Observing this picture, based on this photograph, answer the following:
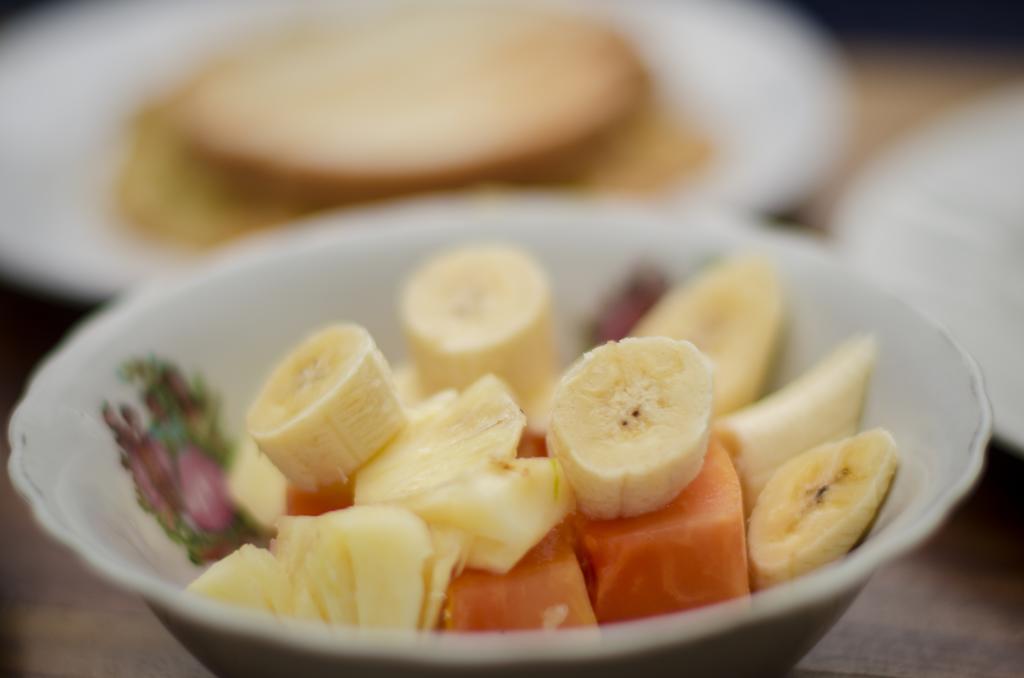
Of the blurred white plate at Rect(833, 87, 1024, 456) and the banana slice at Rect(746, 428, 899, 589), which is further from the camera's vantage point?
the blurred white plate at Rect(833, 87, 1024, 456)

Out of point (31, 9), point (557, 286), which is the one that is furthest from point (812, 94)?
point (31, 9)

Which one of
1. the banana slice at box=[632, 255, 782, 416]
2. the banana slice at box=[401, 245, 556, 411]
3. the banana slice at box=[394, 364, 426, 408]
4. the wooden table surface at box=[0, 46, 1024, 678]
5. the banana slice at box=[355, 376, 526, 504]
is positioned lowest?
the wooden table surface at box=[0, 46, 1024, 678]

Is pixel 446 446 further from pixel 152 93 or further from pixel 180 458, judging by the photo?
pixel 152 93

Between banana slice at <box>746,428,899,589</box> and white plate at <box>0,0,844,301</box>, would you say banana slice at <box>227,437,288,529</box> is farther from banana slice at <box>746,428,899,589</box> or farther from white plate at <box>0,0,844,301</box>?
white plate at <box>0,0,844,301</box>

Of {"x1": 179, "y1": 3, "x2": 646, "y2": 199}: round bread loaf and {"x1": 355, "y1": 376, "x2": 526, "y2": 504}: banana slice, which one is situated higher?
{"x1": 355, "y1": 376, "x2": 526, "y2": 504}: banana slice

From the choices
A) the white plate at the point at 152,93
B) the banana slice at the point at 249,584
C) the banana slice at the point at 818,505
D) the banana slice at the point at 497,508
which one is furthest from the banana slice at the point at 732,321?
the white plate at the point at 152,93

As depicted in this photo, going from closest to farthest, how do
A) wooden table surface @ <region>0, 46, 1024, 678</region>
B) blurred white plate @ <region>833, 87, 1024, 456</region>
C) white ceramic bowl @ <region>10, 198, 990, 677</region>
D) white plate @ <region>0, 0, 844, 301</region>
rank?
1. white ceramic bowl @ <region>10, 198, 990, 677</region>
2. wooden table surface @ <region>0, 46, 1024, 678</region>
3. blurred white plate @ <region>833, 87, 1024, 456</region>
4. white plate @ <region>0, 0, 844, 301</region>

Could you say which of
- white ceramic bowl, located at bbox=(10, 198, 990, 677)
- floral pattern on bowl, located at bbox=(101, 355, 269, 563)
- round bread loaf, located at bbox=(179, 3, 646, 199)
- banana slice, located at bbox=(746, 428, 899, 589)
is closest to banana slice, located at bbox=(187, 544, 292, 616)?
white ceramic bowl, located at bbox=(10, 198, 990, 677)

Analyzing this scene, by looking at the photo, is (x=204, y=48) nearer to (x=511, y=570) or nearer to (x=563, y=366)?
(x=563, y=366)
